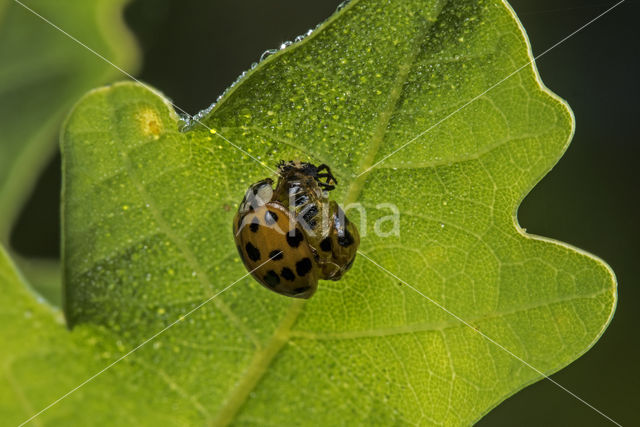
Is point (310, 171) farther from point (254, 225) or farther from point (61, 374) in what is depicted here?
point (61, 374)

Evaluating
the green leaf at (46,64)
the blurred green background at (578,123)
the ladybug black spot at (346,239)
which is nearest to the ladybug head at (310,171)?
the ladybug black spot at (346,239)

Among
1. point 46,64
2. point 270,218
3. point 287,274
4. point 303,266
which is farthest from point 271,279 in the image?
point 46,64

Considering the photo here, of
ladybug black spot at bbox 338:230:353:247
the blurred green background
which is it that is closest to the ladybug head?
ladybug black spot at bbox 338:230:353:247

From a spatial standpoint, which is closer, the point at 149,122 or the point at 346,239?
the point at 149,122

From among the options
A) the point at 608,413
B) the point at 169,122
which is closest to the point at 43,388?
the point at 169,122

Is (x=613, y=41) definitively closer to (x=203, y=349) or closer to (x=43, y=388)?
(x=203, y=349)

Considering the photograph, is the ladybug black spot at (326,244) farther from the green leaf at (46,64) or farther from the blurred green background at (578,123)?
the blurred green background at (578,123)
